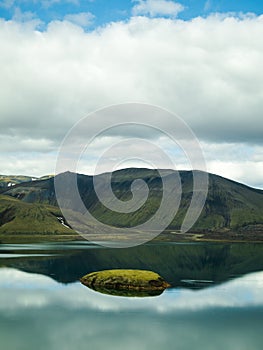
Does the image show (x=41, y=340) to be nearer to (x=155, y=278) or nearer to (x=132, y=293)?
(x=132, y=293)

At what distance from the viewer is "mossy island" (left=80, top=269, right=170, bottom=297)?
273ft

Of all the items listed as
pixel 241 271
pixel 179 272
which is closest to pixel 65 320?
pixel 179 272

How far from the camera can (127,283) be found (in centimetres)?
8706

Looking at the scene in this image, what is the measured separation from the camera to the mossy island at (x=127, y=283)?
83.2 meters

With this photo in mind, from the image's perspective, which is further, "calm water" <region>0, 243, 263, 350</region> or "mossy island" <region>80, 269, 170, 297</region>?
"mossy island" <region>80, 269, 170, 297</region>

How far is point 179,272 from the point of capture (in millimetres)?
117938

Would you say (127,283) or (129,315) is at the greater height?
(127,283)

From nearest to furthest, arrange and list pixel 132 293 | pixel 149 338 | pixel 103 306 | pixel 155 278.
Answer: pixel 149 338 < pixel 103 306 < pixel 132 293 < pixel 155 278

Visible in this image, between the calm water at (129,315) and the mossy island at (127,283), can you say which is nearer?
the calm water at (129,315)

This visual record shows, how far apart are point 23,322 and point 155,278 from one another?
120 feet

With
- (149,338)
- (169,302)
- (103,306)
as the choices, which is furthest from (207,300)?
(149,338)

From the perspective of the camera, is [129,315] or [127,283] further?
[127,283]

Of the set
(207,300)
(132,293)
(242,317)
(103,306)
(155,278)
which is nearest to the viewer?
(242,317)

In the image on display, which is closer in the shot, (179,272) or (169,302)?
(169,302)
